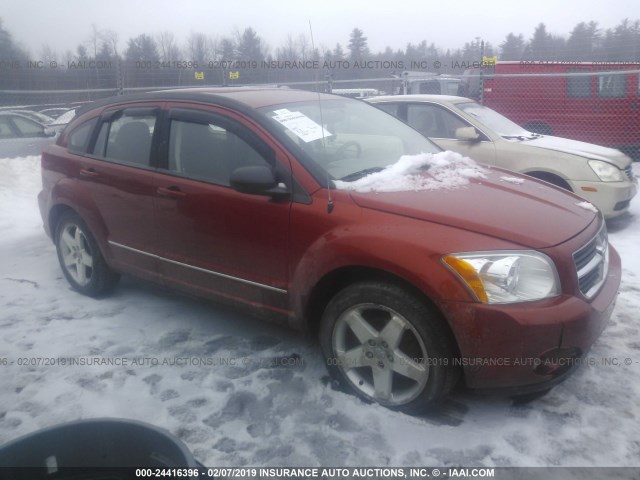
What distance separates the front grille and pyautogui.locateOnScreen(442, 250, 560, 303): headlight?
0.23m

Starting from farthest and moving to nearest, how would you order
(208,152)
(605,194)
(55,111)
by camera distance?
(55,111), (605,194), (208,152)

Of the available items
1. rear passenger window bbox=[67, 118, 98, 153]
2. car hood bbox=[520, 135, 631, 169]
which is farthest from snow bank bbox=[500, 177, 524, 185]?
rear passenger window bbox=[67, 118, 98, 153]

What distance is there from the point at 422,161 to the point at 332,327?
1.20 metres

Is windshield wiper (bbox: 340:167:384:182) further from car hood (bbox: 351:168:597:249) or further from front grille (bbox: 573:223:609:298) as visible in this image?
front grille (bbox: 573:223:609:298)

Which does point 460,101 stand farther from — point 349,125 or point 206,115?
point 206,115

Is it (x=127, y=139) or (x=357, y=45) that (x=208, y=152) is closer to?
(x=127, y=139)

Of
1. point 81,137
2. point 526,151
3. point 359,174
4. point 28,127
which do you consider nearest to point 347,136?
point 359,174

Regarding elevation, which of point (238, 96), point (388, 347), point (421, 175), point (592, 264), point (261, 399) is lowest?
point (261, 399)

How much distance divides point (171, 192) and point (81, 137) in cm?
140

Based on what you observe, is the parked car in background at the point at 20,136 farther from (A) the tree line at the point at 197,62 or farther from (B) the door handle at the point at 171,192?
(B) the door handle at the point at 171,192

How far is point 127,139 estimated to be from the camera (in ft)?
13.1

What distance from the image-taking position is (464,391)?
9.85 feet

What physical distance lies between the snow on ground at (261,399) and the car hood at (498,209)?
91cm

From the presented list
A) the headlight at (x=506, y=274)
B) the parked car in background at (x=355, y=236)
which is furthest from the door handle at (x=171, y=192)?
the headlight at (x=506, y=274)
